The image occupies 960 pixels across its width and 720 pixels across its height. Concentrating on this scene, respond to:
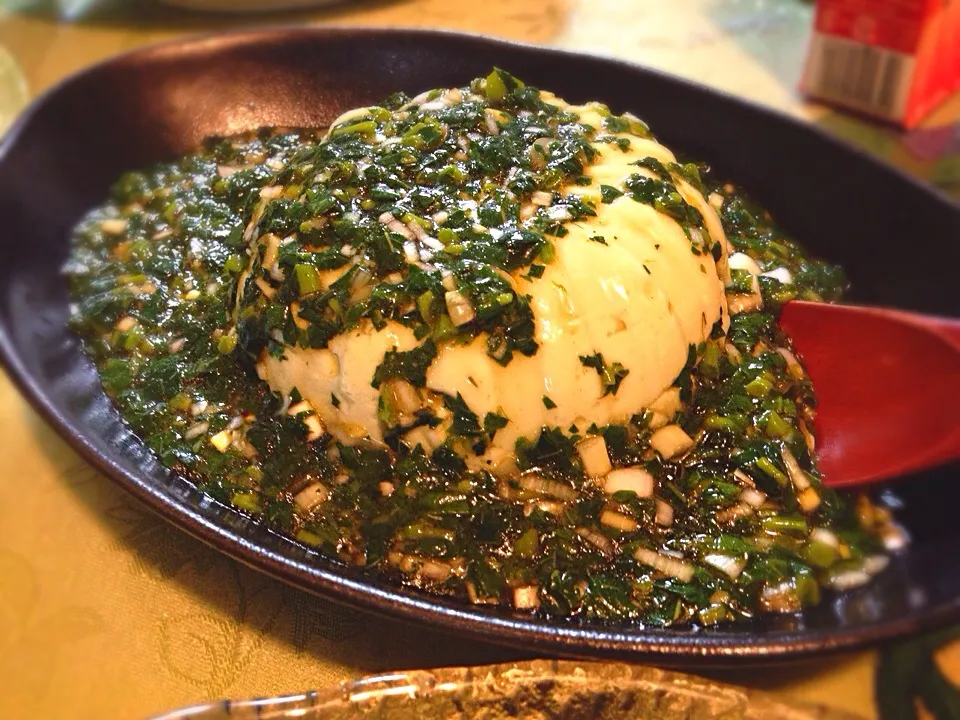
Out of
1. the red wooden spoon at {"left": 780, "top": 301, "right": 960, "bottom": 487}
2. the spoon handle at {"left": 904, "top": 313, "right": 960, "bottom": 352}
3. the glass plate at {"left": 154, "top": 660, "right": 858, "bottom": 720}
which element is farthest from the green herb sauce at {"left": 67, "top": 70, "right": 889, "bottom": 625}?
the spoon handle at {"left": 904, "top": 313, "right": 960, "bottom": 352}

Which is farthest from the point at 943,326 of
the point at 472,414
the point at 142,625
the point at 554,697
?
the point at 142,625

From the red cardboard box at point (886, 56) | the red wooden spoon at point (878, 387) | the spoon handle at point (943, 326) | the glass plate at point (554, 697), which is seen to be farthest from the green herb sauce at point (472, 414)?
the red cardboard box at point (886, 56)

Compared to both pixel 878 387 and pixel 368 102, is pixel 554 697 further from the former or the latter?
pixel 368 102

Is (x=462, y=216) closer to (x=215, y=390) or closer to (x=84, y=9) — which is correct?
(x=215, y=390)

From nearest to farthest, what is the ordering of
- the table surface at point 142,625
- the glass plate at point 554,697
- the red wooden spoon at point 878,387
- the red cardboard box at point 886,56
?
the glass plate at point 554,697
the table surface at point 142,625
the red wooden spoon at point 878,387
the red cardboard box at point 886,56

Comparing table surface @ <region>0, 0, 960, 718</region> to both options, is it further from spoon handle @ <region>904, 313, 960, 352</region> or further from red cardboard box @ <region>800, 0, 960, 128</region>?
red cardboard box @ <region>800, 0, 960, 128</region>

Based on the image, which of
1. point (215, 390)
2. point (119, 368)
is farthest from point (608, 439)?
point (119, 368)

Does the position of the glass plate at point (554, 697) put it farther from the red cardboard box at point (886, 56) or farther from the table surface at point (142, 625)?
the red cardboard box at point (886, 56)
